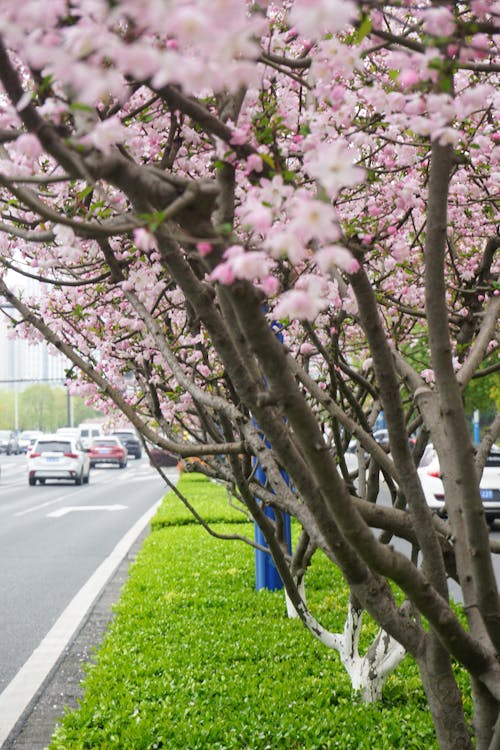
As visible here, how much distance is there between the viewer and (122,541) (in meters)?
13.6

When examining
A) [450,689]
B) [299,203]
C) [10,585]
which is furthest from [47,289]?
[299,203]

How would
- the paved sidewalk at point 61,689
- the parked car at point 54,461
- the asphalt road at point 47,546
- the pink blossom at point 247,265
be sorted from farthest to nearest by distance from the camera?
1. the parked car at point 54,461
2. the asphalt road at point 47,546
3. the paved sidewalk at point 61,689
4. the pink blossom at point 247,265

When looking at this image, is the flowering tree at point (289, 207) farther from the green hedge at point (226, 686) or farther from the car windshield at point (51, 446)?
the car windshield at point (51, 446)

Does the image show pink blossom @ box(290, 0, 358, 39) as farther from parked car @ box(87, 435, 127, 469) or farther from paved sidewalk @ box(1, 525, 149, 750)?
parked car @ box(87, 435, 127, 469)

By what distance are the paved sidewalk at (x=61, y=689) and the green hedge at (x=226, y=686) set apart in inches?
6.3

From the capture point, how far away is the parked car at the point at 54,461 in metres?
30.1

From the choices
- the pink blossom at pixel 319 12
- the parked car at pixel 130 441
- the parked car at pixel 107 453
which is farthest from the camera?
the parked car at pixel 130 441

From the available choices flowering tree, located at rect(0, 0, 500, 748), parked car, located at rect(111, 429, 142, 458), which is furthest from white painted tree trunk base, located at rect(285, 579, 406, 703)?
parked car, located at rect(111, 429, 142, 458)

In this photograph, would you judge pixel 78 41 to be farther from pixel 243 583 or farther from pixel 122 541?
pixel 122 541

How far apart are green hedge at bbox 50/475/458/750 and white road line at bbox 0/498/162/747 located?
15.8 inches

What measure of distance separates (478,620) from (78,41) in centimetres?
228

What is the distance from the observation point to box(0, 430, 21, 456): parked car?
68250 mm

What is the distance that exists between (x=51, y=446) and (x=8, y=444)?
3987 centimetres

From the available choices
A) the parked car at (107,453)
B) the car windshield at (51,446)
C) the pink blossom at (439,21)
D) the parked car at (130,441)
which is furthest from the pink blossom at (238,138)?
the parked car at (130,441)
